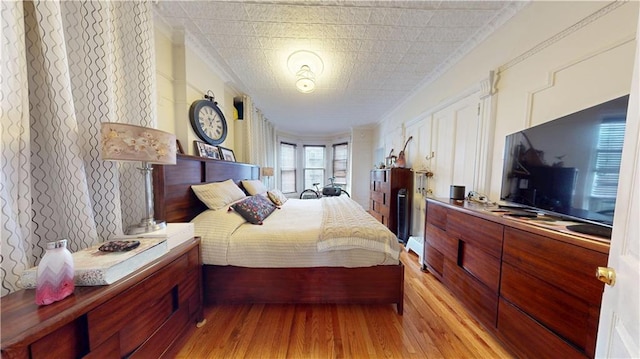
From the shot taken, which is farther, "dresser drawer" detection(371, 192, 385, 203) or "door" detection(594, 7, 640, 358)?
"dresser drawer" detection(371, 192, 385, 203)

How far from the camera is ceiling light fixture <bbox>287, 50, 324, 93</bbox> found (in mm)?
2238

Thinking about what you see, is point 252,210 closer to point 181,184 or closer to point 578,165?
point 181,184

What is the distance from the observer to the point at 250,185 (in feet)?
9.36

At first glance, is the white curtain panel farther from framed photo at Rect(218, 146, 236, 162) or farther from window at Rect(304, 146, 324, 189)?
window at Rect(304, 146, 324, 189)

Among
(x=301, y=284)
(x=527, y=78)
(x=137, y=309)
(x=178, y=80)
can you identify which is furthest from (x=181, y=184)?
(x=527, y=78)

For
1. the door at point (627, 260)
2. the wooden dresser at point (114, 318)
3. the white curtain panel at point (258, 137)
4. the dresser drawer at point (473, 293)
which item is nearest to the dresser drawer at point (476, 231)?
the dresser drawer at point (473, 293)

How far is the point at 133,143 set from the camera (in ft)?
3.46

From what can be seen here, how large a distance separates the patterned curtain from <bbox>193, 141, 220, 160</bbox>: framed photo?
0.84 metres

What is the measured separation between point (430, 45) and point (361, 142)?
11.6 ft

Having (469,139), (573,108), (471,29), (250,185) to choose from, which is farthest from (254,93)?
(573,108)

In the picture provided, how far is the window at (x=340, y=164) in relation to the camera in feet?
20.9

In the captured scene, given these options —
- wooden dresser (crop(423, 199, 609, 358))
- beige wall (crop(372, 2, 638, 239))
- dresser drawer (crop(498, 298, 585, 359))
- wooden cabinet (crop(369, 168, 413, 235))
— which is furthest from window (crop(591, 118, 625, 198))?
wooden cabinet (crop(369, 168, 413, 235))

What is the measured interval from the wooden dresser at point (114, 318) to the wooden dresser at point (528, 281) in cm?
199

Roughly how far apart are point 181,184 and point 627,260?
230cm
